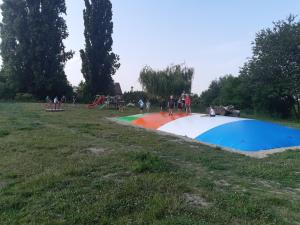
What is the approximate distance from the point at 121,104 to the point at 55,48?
455 inches

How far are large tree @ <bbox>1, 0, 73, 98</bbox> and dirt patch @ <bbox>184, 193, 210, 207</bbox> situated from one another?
32018 mm

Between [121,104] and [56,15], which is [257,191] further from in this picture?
[56,15]

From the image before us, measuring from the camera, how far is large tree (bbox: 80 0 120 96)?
123 feet

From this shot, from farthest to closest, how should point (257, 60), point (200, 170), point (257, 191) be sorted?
point (257, 60)
point (200, 170)
point (257, 191)

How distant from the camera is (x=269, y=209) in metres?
4.86

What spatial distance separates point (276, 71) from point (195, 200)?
31.3m

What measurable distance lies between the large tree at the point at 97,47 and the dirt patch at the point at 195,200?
33.4 meters

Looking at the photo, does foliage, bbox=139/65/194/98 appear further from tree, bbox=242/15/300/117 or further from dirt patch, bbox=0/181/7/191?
dirt patch, bbox=0/181/7/191

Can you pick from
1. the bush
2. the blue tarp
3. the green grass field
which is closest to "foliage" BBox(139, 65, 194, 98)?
the bush

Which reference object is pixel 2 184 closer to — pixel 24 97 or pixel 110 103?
pixel 110 103

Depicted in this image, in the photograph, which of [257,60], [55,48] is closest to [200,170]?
[257,60]

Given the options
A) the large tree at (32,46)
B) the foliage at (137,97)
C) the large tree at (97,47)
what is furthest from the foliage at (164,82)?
the large tree at (32,46)

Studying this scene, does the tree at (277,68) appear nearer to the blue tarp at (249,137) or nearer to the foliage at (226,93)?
the foliage at (226,93)

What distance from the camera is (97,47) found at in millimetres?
37406
